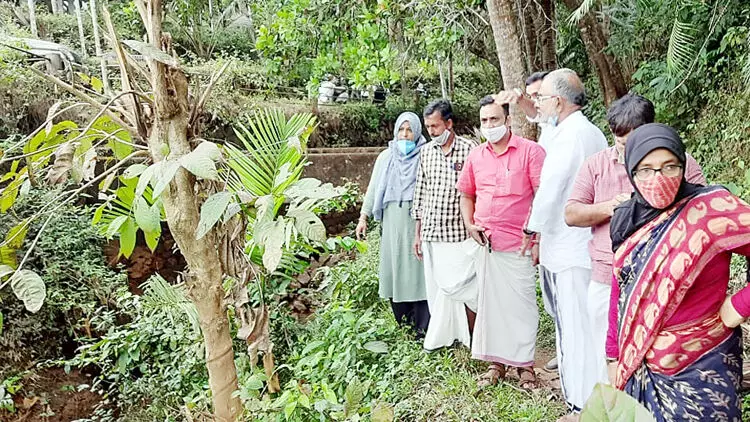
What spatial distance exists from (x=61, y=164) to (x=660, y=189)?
1.86 m

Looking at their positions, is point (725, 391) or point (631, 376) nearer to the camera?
point (725, 391)

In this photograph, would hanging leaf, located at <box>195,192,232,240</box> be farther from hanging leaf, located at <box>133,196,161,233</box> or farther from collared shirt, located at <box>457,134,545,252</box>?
collared shirt, located at <box>457,134,545,252</box>

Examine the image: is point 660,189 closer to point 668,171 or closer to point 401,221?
point 668,171

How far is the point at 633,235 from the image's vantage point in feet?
5.72

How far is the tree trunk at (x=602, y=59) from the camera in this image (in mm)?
6349

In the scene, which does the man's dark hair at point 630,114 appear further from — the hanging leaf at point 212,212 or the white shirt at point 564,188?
the hanging leaf at point 212,212

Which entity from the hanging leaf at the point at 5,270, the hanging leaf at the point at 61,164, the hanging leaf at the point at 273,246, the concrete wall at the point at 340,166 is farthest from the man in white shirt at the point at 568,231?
the concrete wall at the point at 340,166

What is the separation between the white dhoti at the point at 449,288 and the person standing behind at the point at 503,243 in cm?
16

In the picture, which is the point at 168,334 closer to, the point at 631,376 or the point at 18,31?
the point at 631,376

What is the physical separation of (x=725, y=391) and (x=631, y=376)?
248 millimetres

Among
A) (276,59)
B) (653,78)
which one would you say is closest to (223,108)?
(276,59)

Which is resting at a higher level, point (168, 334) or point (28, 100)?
point (28, 100)

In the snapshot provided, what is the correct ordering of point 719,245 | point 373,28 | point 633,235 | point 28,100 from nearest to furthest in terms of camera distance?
1. point 719,245
2. point 633,235
3. point 373,28
4. point 28,100

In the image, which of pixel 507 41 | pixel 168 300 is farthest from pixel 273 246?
pixel 507 41
